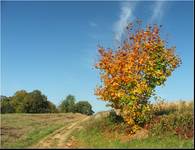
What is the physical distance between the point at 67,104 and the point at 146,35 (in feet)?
214

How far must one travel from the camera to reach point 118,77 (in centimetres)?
2930

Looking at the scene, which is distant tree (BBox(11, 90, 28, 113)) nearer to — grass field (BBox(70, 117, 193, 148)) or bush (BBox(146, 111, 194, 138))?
grass field (BBox(70, 117, 193, 148))

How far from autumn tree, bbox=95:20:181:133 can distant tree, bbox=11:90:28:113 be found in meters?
51.8

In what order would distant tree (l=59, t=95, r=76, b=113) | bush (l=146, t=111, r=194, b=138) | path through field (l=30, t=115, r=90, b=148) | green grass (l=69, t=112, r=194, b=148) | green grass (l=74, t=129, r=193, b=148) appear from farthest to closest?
distant tree (l=59, t=95, r=76, b=113) < bush (l=146, t=111, r=194, b=138) < path through field (l=30, t=115, r=90, b=148) < green grass (l=69, t=112, r=194, b=148) < green grass (l=74, t=129, r=193, b=148)

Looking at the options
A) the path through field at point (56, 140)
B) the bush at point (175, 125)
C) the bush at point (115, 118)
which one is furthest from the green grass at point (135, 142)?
the bush at point (115, 118)

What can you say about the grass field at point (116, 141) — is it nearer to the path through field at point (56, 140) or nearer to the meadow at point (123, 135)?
the meadow at point (123, 135)

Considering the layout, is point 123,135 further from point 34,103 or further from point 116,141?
point 34,103

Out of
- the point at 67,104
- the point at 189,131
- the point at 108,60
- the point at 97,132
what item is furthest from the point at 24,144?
the point at 67,104

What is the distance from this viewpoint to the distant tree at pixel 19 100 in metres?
80.5

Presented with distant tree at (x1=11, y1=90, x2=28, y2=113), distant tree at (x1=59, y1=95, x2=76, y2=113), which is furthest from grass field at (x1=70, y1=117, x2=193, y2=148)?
distant tree at (x1=59, y1=95, x2=76, y2=113)

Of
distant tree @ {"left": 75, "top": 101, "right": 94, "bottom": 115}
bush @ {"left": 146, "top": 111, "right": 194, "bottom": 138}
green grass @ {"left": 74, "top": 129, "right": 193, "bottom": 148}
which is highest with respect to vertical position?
bush @ {"left": 146, "top": 111, "right": 194, "bottom": 138}

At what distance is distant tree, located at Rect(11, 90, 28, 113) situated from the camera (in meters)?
80.5

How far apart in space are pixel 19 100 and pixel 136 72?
2223 inches

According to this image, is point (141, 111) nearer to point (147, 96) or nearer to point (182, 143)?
point (147, 96)
